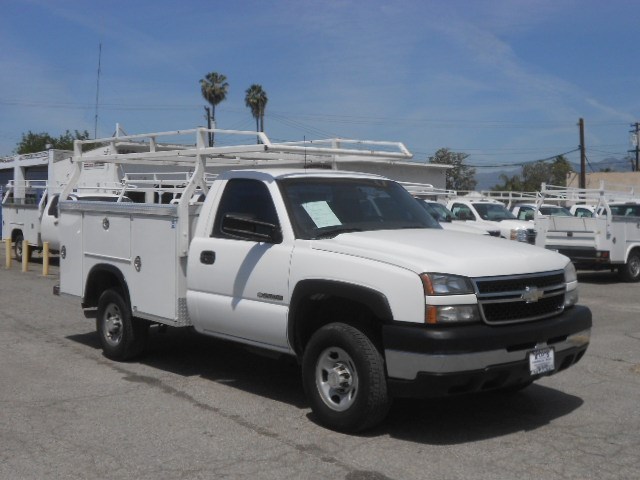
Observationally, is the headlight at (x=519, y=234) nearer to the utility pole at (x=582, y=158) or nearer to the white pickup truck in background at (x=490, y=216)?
the white pickup truck in background at (x=490, y=216)

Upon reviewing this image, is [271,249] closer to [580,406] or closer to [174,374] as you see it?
[174,374]

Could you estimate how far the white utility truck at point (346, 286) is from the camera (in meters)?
5.50

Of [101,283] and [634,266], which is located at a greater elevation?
[101,283]

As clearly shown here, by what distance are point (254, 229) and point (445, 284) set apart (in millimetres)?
1875

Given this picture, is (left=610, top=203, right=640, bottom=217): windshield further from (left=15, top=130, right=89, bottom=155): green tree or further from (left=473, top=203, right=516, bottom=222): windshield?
(left=15, top=130, right=89, bottom=155): green tree

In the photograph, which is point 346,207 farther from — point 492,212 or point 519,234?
point 492,212

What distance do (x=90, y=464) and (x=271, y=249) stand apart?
220 cm

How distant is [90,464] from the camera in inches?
210

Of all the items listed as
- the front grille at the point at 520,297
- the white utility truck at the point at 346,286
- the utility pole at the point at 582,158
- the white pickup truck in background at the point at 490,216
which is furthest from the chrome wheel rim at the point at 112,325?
the utility pole at the point at 582,158

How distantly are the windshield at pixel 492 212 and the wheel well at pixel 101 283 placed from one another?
47.3ft

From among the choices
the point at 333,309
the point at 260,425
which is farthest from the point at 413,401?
the point at 260,425

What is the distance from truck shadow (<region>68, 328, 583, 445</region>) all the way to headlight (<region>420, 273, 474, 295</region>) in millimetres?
1178

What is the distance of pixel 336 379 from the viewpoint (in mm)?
5988

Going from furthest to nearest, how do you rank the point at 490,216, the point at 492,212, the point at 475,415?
the point at 492,212 < the point at 490,216 < the point at 475,415
